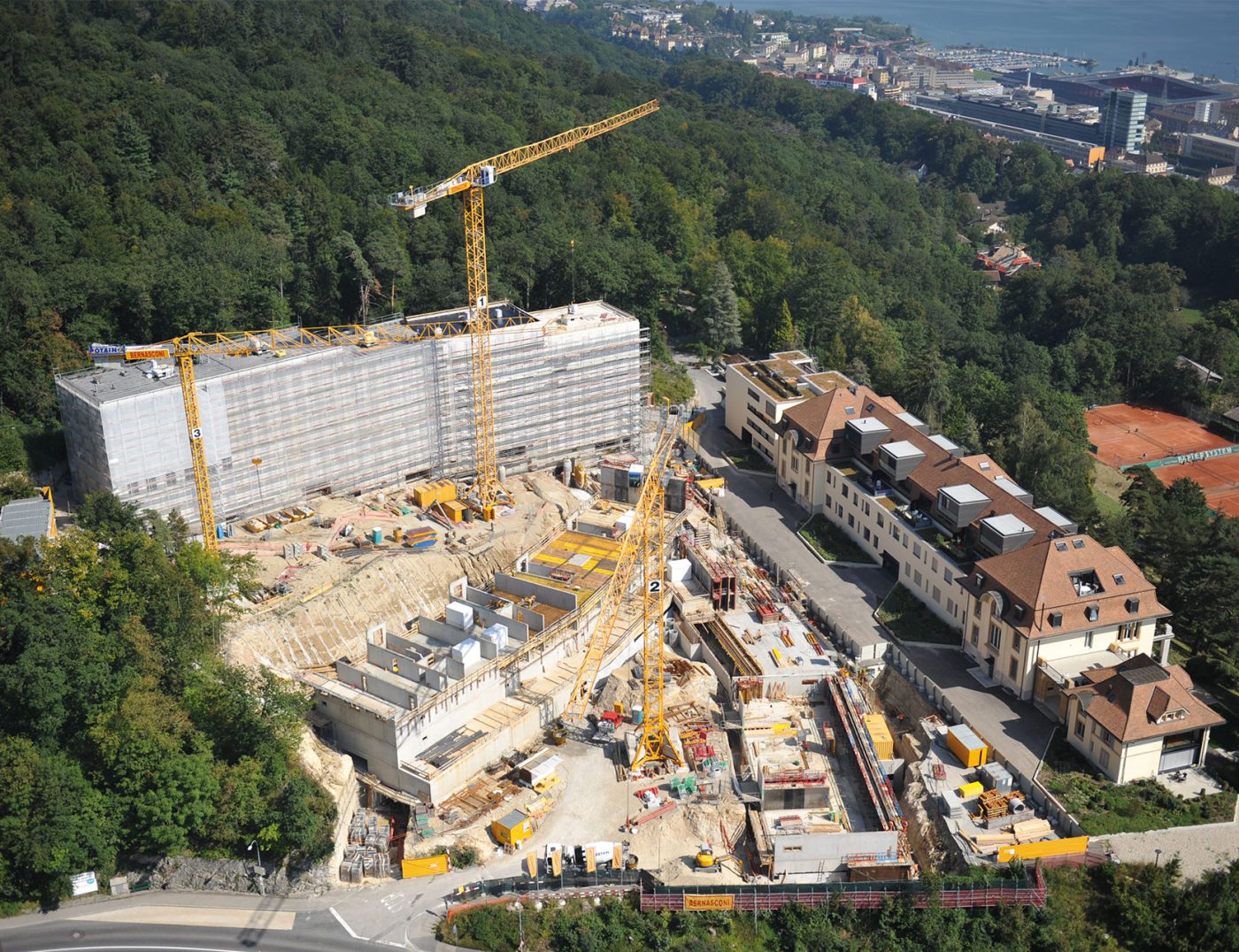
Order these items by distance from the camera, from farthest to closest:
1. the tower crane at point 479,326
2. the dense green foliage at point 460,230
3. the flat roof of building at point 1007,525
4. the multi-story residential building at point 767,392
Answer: the multi-story residential building at point 767,392, the dense green foliage at point 460,230, the tower crane at point 479,326, the flat roof of building at point 1007,525

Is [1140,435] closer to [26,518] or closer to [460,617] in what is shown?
[460,617]

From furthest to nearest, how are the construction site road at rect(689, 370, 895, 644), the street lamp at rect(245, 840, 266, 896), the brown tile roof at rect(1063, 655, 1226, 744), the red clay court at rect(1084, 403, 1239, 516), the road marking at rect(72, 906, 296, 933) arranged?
the red clay court at rect(1084, 403, 1239, 516), the construction site road at rect(689, 370, 895, 644), the brown tile roof at rect(1063, 655, 1226, 744), the street lamp at rect(245, 840, 266, 896), the road marking at rect(72, 906, 296, 933)

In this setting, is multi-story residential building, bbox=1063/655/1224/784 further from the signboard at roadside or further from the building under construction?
the signboard at roadside

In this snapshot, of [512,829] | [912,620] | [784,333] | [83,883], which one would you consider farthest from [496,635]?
[784,333]

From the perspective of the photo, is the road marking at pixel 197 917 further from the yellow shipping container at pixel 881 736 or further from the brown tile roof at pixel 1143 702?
the brown tile roof at pixel 1143 702

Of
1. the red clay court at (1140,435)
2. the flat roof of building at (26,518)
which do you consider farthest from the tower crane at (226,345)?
the red clay court at (1140,435)

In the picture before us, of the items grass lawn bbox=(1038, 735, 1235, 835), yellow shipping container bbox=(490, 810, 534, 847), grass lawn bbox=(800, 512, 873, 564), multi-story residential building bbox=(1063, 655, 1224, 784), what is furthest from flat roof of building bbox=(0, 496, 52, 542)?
multi-story residential building bbox=(1063, 655, 1224, 784)
